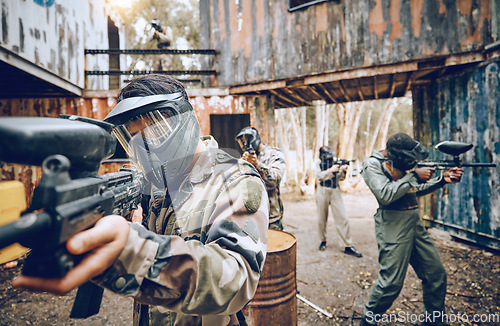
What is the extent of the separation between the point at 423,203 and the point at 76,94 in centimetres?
890

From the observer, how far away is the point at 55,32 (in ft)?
16.8

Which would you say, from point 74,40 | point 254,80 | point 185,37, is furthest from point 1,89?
Result: point 185,37

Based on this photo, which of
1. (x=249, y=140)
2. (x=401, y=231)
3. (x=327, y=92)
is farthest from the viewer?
(x=327, y=92)

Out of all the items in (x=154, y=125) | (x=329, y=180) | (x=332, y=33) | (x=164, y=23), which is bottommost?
(x=329, y=180)

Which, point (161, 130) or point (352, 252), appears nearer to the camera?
point (161, 130)

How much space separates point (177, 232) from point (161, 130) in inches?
20.4

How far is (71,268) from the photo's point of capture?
2.14ft

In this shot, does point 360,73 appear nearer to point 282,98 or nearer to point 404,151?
point 282,98

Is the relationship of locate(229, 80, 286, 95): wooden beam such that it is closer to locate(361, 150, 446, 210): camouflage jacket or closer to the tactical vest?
the tactical vest

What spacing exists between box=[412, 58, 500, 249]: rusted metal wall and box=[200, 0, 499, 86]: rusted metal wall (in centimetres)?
86

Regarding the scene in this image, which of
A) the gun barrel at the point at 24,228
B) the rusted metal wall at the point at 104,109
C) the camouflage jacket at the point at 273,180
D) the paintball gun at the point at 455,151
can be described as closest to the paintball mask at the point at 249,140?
→ the camouflage jacket at the point at 273,180

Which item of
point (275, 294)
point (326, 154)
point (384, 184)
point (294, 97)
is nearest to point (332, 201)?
point (326, 154)

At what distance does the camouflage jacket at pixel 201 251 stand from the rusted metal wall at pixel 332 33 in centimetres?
538

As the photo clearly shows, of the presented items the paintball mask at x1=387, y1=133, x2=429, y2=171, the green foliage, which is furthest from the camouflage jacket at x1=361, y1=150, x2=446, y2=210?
the green foliage
